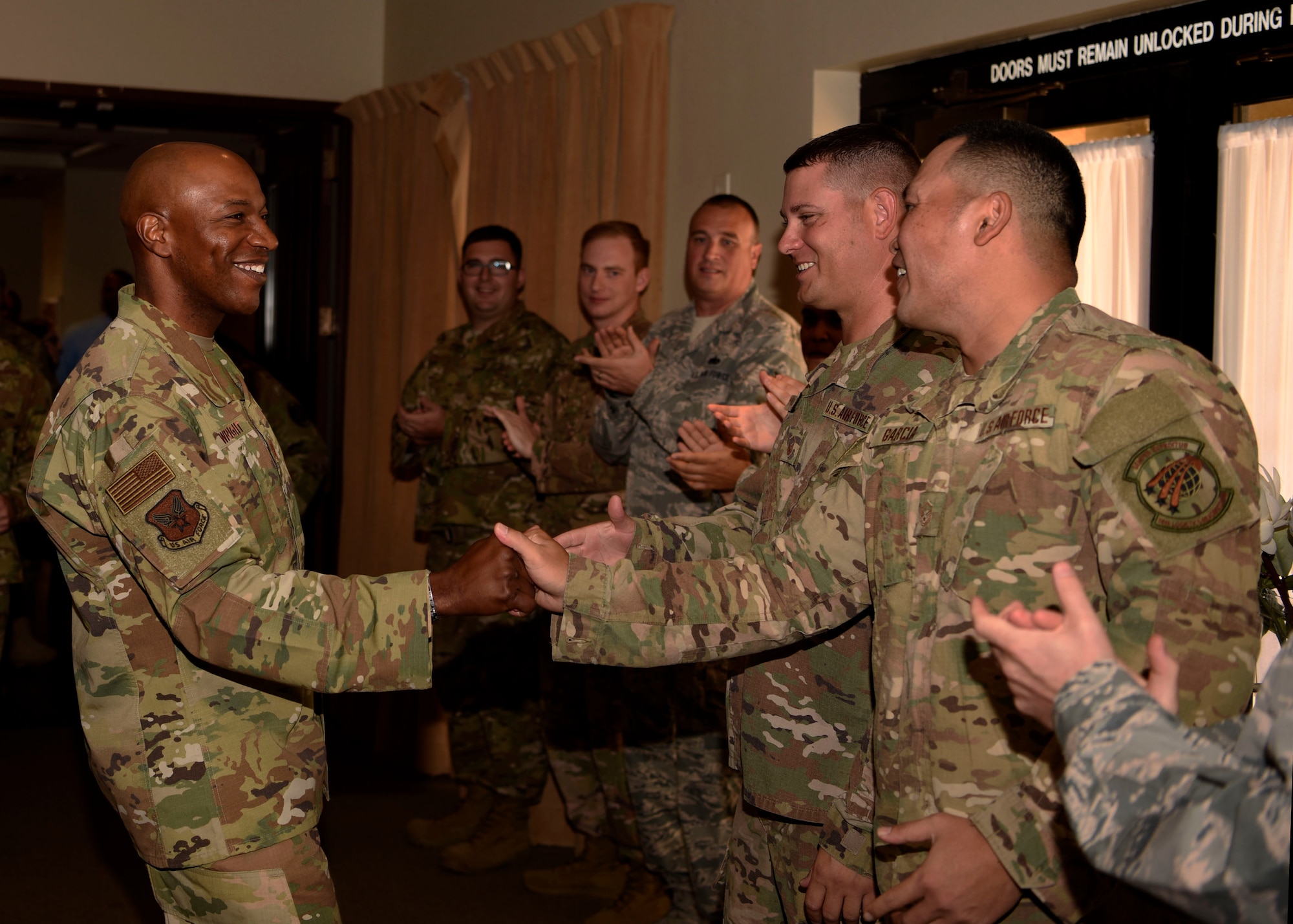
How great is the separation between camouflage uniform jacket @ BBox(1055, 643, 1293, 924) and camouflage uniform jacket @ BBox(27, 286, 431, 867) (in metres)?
1.00

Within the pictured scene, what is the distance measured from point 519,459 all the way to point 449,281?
137 cm

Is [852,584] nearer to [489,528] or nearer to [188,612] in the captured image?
[188,612]

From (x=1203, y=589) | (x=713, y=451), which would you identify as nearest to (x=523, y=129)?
(x=713, y=451)

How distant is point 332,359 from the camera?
5.79m

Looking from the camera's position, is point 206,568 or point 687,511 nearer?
point 206,568

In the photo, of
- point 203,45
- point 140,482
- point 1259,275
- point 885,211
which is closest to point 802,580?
point 885,211

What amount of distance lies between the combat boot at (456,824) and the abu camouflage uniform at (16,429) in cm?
144

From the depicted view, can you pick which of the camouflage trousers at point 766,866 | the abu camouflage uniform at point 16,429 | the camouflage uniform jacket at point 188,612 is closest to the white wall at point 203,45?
the abu camouflage uniform at point 16,429

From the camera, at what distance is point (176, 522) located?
5.34ft

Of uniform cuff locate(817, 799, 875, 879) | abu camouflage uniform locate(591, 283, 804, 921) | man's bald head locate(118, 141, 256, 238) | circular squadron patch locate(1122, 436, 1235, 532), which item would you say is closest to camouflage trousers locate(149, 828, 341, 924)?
uniform cuff locate(817, 799, 875, 879)

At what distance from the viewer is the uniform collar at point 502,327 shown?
4047mm

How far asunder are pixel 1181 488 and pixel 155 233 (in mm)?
1602

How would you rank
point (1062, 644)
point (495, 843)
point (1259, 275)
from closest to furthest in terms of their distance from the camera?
point (1062, 644), point (1259, 275), point (495, 843)

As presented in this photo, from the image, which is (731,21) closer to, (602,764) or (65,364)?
(602,764)
